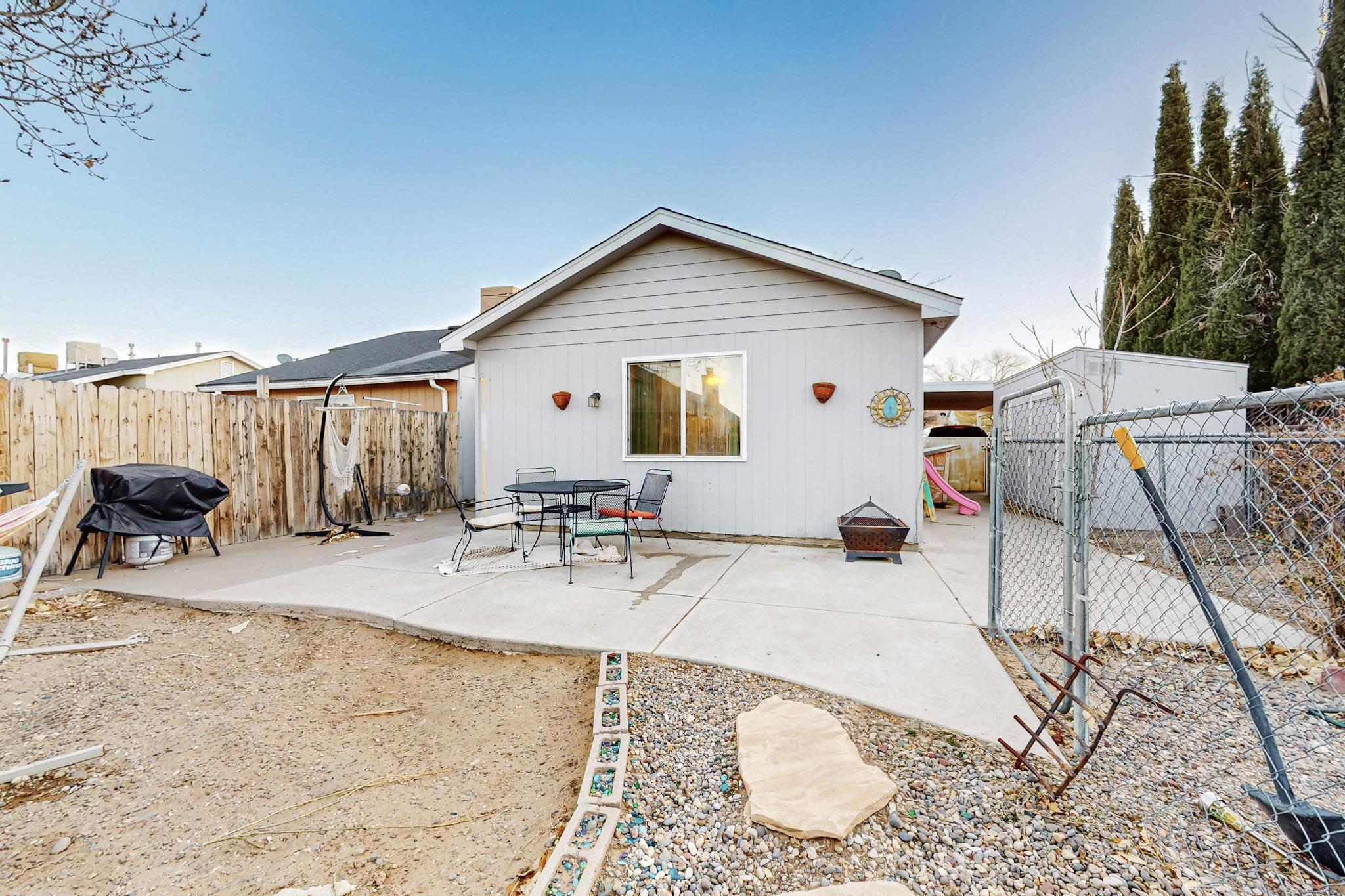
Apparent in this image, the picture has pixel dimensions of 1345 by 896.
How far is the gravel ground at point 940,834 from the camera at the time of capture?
55.8 inches

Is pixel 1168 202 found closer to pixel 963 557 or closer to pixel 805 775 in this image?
pixel 963 557

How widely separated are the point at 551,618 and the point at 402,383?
28.9 ft

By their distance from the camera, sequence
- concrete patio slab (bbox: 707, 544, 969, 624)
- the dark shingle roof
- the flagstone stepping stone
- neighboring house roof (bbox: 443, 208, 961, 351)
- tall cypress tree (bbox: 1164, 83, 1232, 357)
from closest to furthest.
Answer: the flagstone stepping stone
concrete patio slab (bbox: 707, 544, 969, 624)
neighboring house roof (bbox: 443, 208, 961, 351)
tall cypress tree (bbox: 1164, 83, 1232, 357)
the dark shingle roof

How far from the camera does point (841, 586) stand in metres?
4.18

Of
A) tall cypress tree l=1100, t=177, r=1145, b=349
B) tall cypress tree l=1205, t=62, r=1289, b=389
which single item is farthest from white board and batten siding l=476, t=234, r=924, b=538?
tall cypress tree l=1100, t=177, r=1145, b=349

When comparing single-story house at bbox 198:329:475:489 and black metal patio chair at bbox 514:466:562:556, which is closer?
black metal patio chair at bbox 514:466:562:556

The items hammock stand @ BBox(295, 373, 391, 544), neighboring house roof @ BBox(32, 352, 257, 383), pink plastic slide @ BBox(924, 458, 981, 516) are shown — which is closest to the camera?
hammock stand @ BBox(295, 373, 391, 544)

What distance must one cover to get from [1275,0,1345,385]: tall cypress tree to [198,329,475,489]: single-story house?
42.9ft

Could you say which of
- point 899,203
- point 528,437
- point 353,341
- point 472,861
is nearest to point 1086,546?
point 472,861

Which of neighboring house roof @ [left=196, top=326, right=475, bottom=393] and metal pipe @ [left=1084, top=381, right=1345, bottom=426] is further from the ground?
neighboring house roof @ [left=196, top=326, right=475, bottom=393]

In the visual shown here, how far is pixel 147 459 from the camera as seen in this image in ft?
17.1

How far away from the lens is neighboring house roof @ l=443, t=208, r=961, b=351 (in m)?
5.06

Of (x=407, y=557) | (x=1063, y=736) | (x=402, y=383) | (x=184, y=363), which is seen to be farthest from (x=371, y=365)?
(x=1063, y=736)

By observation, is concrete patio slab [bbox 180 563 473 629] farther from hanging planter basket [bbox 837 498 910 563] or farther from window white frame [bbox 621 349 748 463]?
hanging planter basket [bbox 837 498 910 563]
